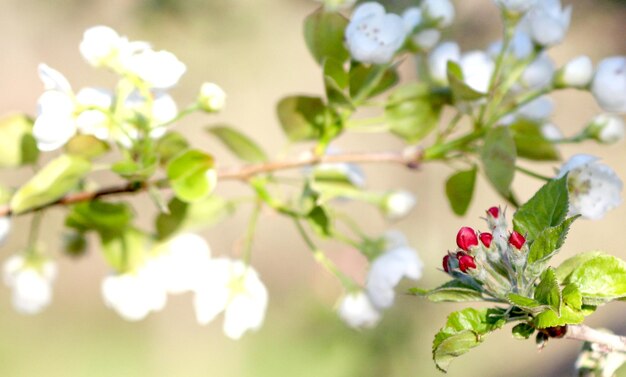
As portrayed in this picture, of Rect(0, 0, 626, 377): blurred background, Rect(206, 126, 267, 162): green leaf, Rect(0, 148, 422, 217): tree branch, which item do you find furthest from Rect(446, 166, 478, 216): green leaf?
Rect(0, 0, 626, 377): blurred background

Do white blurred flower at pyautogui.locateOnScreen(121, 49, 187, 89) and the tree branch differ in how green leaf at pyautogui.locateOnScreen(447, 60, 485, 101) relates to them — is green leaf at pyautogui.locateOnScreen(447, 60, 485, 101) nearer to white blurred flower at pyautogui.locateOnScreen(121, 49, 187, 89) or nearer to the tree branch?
the tree branch

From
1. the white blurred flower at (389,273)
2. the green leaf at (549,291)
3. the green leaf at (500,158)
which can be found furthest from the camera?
the white blurred flower at (389,273)

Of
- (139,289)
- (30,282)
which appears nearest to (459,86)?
(139,289)

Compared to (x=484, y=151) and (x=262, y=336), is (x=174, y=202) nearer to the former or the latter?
(x=484, y=151)

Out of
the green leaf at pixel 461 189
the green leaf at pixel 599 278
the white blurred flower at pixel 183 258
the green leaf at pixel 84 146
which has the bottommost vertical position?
the white blurred flower at pixel 183 258

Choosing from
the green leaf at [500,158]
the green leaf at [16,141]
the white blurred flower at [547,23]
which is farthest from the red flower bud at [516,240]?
the green leaf at [16,141]

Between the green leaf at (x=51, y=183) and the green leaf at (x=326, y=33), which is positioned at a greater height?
the green leaf at (x=326, y=33)

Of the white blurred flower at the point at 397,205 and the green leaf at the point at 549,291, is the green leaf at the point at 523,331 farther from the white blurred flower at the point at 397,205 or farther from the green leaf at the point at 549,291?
the white blurred flower at the point at 397,205

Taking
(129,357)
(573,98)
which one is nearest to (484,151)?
(129,357)
